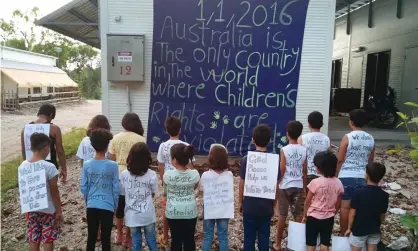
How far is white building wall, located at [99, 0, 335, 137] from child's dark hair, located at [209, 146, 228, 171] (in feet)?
12.7

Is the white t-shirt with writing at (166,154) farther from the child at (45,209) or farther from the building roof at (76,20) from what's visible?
the building roof at (76,20)

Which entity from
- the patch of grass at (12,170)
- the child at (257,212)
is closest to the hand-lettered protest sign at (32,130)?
the child at (257,212)

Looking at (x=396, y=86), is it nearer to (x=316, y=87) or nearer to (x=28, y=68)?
(x=316, y=87)

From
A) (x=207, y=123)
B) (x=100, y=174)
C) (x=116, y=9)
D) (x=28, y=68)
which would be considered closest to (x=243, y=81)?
(x=207, y=123)

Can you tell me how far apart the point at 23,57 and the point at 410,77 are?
26505 mm

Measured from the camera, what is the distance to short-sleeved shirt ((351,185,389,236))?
3.09 metres

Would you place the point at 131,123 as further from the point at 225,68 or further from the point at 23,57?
the point at 23,57

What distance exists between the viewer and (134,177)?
323cm

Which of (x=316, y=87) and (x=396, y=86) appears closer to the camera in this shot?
(x=316, y=87)

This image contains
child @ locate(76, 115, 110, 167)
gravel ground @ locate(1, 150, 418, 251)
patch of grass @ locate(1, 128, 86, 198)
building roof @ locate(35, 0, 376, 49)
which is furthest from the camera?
building roof @ locate(35, 0, 376, 49)

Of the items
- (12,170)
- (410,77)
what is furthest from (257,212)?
(410,77)

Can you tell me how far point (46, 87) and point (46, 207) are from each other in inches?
1126

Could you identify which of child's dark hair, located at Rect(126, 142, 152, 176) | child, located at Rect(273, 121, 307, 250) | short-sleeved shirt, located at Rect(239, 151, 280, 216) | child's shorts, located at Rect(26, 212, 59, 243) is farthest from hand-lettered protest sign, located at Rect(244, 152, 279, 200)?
child's shorts, located at Rect(26, 212, 59, 243)

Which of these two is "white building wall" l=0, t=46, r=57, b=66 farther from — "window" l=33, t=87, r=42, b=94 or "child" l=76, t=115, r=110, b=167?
"child" l=76, t=115, r=110, b=167
